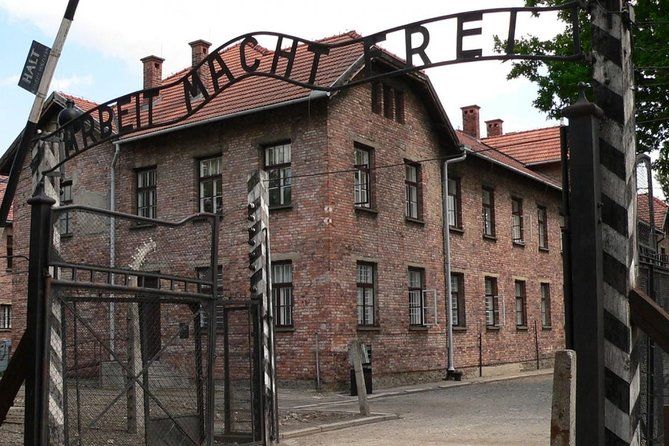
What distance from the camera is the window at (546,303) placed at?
106ft

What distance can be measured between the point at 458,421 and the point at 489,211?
1519cm

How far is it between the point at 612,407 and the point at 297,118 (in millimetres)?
16873

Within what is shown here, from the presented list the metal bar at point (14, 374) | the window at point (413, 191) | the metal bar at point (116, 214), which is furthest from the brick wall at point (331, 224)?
the metal bar at point (14, 374)

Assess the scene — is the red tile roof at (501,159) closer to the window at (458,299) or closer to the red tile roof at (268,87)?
the window at (458,299)

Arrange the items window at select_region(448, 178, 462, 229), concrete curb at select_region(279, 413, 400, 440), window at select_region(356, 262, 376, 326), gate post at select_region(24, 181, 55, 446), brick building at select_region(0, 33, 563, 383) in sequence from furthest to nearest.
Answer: window at select_region(448, 178, 462, 229), window at select_region(356, 262, 376, 326), brick building at select_region(0, 33, 563, 383), concrete curb at select_region(279, 413, 400, 440), gate post at select_region(24, 181, 55, 446)

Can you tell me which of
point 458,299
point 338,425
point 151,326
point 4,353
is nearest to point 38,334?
point 151,326

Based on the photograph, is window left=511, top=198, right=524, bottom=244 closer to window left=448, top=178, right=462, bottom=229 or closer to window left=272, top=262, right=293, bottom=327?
window left=448, top=178, right=462, bottom=229

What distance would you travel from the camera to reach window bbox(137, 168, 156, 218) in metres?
24.6

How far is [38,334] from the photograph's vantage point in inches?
235

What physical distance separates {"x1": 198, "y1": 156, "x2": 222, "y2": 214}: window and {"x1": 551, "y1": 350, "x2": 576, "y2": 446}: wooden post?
1917 centimetres

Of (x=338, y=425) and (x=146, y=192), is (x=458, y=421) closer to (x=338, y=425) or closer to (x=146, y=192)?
(x=338, y=425)

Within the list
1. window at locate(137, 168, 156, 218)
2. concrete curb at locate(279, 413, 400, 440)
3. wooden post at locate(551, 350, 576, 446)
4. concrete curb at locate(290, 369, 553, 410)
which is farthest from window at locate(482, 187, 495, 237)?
wooden post at locate(551, 350, 576, 446)

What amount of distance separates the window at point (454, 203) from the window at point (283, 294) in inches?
272

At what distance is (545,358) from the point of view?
3181 cm
